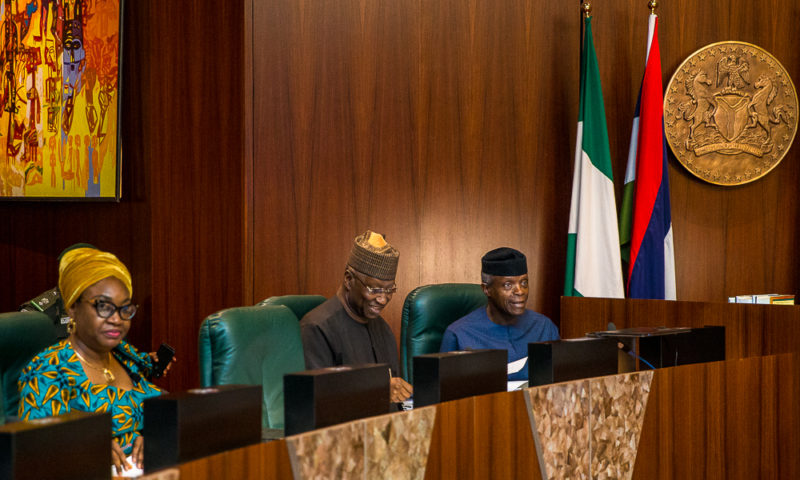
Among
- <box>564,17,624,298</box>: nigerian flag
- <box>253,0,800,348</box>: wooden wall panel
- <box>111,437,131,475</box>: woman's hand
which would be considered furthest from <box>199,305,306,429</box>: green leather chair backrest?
<box>564,17,624,298</box>: nigerian flag

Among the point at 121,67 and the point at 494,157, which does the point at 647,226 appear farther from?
the point at 121,67

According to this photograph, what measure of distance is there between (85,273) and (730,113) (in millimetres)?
4375

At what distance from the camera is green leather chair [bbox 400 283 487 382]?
141 inches

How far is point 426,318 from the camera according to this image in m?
3.60

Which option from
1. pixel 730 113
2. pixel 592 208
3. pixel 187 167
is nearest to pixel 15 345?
pixel 187 167

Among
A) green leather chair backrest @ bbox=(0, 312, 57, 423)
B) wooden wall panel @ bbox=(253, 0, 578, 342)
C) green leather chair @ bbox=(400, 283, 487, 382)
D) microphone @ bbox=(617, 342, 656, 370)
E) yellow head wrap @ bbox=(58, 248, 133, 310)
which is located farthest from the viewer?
wooden wall panel @ bbox=(253, 0, 578, 342)

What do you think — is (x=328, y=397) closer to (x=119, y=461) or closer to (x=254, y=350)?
(x=119, y=461)

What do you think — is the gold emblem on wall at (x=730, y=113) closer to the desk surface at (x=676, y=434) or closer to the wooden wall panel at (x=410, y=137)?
the wooden wall panel at (x=410, y=137)

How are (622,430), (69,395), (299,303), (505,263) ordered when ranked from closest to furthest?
1. (69,395)
2. (622,430)
3. (299,303)
4. (505,263)

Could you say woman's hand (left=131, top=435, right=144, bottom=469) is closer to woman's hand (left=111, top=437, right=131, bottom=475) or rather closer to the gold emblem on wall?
woman's hand (left=111, top=437, right=131, bottom=475)

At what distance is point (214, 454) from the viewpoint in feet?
5.01

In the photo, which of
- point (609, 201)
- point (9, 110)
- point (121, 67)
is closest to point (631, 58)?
point (609, 201)

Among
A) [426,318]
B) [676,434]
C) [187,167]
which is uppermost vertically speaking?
[187,167]

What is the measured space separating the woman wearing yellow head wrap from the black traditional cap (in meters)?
1.70
